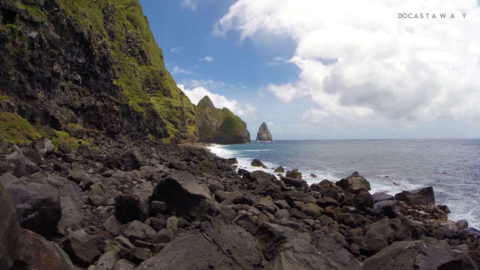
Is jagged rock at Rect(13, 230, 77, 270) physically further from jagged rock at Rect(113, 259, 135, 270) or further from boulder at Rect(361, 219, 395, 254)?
boulder at Rect(361, 219, 395, 254)

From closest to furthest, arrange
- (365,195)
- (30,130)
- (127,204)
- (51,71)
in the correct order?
(127,204) → (365,195) → (30,130) → (51,71)

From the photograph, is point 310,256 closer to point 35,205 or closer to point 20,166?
point 35,205

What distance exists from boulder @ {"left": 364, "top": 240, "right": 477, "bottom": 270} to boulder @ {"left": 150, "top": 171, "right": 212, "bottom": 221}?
197 inches

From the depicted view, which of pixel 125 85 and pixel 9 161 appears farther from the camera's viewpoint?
pixel 125 85

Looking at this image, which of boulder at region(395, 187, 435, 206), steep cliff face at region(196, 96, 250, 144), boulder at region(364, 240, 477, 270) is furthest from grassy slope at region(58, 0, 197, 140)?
boulder at region(364, 240, 477, 270)

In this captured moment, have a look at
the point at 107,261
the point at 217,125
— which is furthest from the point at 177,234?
the point at 217,125

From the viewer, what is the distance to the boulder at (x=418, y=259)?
6.39 metres

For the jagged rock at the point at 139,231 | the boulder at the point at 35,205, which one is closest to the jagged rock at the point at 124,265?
the jagged rock at the point at 139,231

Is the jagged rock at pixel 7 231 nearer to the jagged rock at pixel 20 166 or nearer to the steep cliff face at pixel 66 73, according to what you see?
the jagged rock at pixel 20 166

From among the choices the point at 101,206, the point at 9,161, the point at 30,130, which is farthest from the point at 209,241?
the point at 30,130

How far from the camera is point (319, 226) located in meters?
11.0

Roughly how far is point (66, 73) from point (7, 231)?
137ft

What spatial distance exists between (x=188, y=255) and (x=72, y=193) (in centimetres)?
659

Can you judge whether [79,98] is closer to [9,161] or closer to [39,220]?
[9,161]
